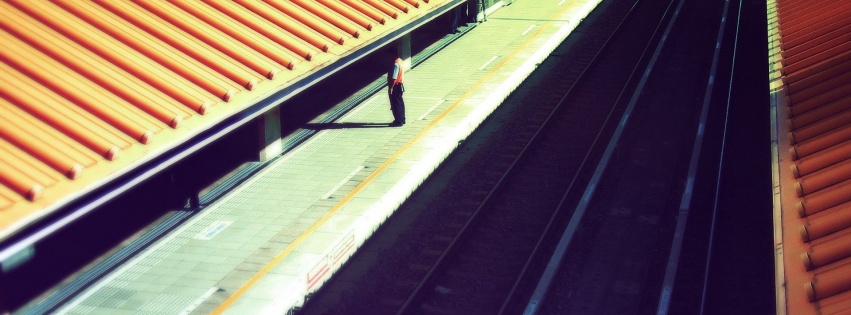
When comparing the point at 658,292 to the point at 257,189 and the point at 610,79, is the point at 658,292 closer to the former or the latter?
the point at 257,189

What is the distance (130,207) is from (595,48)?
1754 centimetres

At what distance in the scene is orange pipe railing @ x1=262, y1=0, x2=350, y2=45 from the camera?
45.9 feet

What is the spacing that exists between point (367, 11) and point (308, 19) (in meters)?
1.92

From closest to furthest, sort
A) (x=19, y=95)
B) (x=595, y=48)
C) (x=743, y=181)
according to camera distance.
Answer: (x=19, y=95) → (x=743, y=181) → (x=595, y=48)

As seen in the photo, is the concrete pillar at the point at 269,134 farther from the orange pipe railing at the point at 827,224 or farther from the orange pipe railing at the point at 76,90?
the orange pipe railing at the point at 827,224

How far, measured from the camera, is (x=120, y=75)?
396 inches

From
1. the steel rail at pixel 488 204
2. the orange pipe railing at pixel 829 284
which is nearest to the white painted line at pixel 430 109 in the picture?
the steel rail at pixel 488 204

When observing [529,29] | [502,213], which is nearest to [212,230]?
[502,213]

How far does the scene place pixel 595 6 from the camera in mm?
32438

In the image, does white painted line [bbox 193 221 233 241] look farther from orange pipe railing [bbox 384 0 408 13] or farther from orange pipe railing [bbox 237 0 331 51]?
orange pipe railing [bbox 384 0 408 13]

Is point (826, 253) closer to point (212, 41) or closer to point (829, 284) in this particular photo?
point (829, 284)

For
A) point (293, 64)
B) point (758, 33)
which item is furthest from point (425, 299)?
point (758, 33)

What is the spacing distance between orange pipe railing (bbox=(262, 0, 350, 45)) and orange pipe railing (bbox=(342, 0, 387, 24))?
1.36 metres

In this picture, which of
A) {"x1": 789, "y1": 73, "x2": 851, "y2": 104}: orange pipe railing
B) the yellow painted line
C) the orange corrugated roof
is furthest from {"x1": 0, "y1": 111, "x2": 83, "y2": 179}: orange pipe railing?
{"x1": 789, "y1": 73, "x2": 851, "y2": 104}: orange pipe railing
